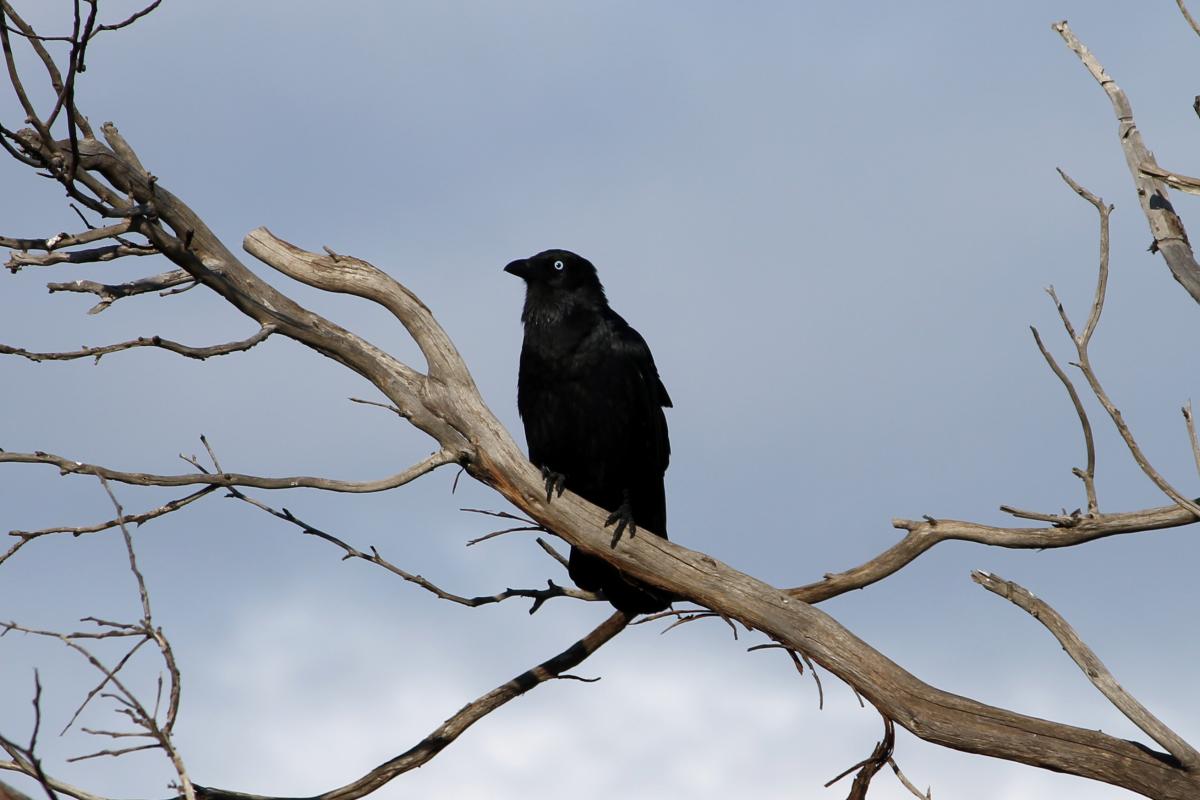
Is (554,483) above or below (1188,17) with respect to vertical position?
below

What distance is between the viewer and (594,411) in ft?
21.6

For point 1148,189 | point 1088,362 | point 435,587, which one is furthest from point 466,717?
point 1148,189

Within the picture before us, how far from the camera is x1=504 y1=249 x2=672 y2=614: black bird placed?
21.4 ft

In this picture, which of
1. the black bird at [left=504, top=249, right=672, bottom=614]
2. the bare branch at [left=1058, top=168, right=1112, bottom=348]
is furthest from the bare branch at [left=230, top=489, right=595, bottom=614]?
the bare branch at [left=1058, top=168, right=1112, bottom=348]

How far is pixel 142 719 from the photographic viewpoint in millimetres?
3822

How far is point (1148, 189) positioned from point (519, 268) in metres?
3.47

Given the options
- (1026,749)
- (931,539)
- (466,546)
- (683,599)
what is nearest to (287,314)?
(466,546)

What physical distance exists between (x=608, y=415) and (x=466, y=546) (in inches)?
41.3

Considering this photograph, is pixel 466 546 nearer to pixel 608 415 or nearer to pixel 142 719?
pixel 608 415

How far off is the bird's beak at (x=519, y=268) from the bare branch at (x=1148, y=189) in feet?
10.7

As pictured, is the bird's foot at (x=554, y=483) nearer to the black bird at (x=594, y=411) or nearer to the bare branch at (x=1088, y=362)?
the black bird at (x=594, y=411)

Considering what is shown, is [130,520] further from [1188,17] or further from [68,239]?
[1188,17]

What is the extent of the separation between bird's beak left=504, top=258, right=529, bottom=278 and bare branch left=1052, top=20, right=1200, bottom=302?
10.7 ft

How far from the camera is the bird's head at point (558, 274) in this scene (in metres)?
6.93
